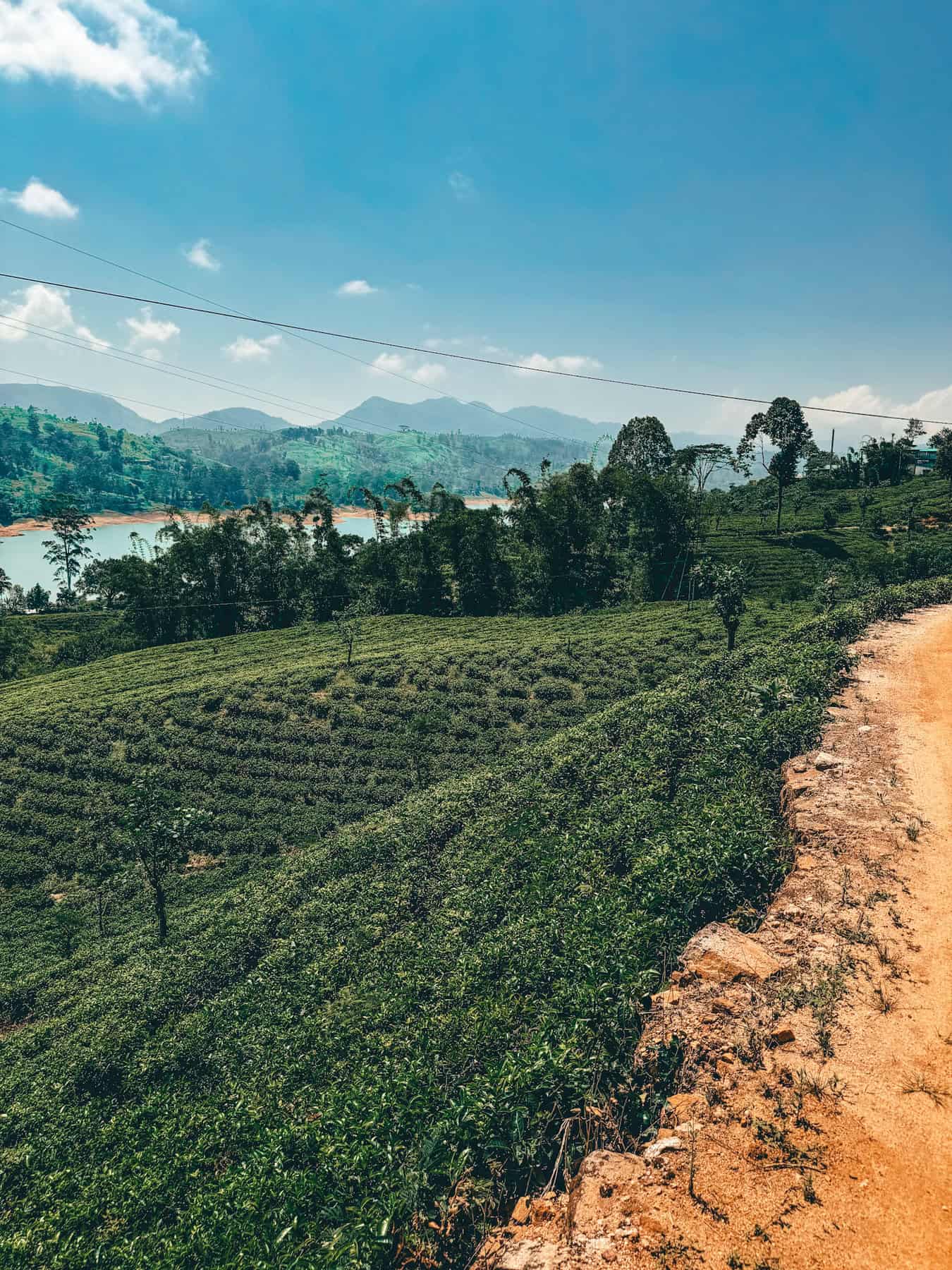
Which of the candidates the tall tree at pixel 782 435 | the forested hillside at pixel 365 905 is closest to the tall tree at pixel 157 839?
the forested hillside at pixel 365 905

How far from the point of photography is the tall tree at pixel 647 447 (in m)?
95.9

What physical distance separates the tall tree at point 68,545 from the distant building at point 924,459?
153126 millimetres

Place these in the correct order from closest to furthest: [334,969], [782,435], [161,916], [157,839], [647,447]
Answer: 1. [334,969]
2. [161,916]
3. [157,839]
4. [782,435]
5. [647,447]

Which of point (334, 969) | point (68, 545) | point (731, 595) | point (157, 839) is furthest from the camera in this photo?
point (68, 545)

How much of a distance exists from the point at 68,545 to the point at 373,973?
125 meters

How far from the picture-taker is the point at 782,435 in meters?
71.4

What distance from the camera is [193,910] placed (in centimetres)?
2503

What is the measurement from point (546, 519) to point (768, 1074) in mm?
71886

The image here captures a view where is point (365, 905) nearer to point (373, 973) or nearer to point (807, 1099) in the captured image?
point (373, 973)

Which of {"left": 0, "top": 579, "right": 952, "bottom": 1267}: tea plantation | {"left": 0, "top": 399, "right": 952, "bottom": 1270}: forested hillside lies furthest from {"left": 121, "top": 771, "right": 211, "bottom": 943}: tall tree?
{"left": 0, "top": 579, "right": 952, "bottom": 1267}: tea plantation

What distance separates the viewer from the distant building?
103 metres

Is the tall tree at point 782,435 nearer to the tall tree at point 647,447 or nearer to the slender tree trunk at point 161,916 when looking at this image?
the tall tree at point 647,447

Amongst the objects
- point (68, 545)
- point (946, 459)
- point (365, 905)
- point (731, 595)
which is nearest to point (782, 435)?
point (946, 459)

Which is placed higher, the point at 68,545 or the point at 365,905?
the point at 68,545
